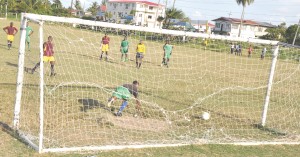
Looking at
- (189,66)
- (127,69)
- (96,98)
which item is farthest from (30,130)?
(189,66)

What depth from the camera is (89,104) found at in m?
9.22

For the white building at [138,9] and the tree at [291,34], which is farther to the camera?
the white building at [138,9]

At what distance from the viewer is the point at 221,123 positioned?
9156 mm

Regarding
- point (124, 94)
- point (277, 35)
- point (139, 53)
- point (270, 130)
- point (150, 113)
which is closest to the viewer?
point (124, 94)

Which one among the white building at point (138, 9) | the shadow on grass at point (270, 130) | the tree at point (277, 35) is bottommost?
the shadow on grass at point (270, 130)

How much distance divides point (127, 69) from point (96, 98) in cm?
670

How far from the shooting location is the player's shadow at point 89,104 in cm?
885

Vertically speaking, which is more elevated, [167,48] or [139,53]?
[167,48]

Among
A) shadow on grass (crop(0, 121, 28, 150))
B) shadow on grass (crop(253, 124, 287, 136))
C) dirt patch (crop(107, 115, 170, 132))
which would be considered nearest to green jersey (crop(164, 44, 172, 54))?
shadow on grass (crop(253, 124, 287, 136))

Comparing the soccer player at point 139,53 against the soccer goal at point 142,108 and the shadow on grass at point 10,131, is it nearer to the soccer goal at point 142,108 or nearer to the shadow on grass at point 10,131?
the soccer goal at point 142,108

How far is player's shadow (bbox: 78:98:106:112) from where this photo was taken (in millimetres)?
8855

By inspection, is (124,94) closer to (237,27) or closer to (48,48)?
(48,48)

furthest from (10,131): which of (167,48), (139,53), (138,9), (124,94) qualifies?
(138,9)

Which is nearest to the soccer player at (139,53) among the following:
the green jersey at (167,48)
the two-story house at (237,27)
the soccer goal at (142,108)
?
the green jersey at (167,48)
